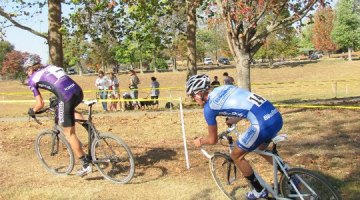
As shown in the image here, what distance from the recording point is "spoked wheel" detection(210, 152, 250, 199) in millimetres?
6367

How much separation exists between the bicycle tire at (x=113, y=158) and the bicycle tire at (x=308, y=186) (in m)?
2.59

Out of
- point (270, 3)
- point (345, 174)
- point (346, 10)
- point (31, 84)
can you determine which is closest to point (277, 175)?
point (345, 174)

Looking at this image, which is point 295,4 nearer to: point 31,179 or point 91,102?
point 91,102

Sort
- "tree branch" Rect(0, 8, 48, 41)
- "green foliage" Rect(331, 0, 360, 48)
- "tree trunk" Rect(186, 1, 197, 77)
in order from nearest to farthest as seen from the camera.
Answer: "tree branch" Rect(0, 8, 48, 41) → "tree trunk" Rect(186, 1, 197, 77) → "green foliage" Rect(331, 0, 360, 48)

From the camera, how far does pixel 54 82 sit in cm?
705

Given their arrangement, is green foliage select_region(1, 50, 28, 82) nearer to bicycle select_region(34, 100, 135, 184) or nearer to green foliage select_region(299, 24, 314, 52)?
green foliage select_region(299, 24, 314, 52)

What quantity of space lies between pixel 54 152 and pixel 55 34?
11.0 meters

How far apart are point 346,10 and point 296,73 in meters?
20.8

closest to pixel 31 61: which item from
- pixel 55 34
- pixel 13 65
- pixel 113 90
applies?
pixel 55 34

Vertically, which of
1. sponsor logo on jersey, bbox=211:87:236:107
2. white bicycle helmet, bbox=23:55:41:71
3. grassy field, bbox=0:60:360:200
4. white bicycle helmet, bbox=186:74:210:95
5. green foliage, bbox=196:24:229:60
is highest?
green foliage, bbox=196:24:229:60

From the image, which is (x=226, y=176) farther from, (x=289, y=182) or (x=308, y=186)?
(x=308, y=186)

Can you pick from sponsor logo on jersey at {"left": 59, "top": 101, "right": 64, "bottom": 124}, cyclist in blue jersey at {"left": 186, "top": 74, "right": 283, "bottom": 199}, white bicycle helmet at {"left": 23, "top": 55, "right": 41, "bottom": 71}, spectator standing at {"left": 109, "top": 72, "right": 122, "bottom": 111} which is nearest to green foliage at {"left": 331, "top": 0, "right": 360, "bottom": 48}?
spectator standing at {"left": 109, "top": 72, "right": 122, "bottom": 111}

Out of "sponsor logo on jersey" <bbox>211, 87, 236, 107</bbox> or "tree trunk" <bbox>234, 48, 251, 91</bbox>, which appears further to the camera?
"tree trunk" <bbox>234, 48, 251, 91</bbox>

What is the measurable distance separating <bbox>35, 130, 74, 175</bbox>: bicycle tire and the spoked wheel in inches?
102
